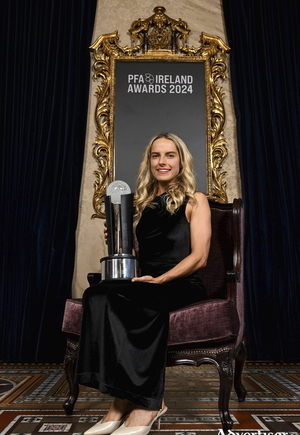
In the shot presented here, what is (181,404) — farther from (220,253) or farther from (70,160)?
(70,160)

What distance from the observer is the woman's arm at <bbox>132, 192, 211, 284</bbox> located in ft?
7.94

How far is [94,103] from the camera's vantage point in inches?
177

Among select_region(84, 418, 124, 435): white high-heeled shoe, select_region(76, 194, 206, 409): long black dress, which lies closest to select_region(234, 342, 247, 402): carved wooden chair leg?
select_region(76, 194, 206, 409): long black dress

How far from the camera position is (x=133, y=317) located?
202cm

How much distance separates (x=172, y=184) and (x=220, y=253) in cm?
64

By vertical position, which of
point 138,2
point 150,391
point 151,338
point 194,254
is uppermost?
point 138,2

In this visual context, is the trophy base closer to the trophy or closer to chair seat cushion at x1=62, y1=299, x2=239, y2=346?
the trophy

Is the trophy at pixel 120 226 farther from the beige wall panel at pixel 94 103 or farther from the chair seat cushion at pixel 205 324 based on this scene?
the beige wall panel at pixel 94 103

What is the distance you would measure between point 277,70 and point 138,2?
1.59 meters

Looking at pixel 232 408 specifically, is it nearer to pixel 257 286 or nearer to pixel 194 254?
pixel 194 254

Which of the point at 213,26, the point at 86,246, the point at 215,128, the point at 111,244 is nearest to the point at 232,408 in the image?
the point at 111,244

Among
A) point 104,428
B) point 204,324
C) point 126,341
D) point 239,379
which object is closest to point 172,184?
point 204,324

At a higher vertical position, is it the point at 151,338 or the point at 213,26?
the point at 213,26

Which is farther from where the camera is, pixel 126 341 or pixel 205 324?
pixel 205 324
